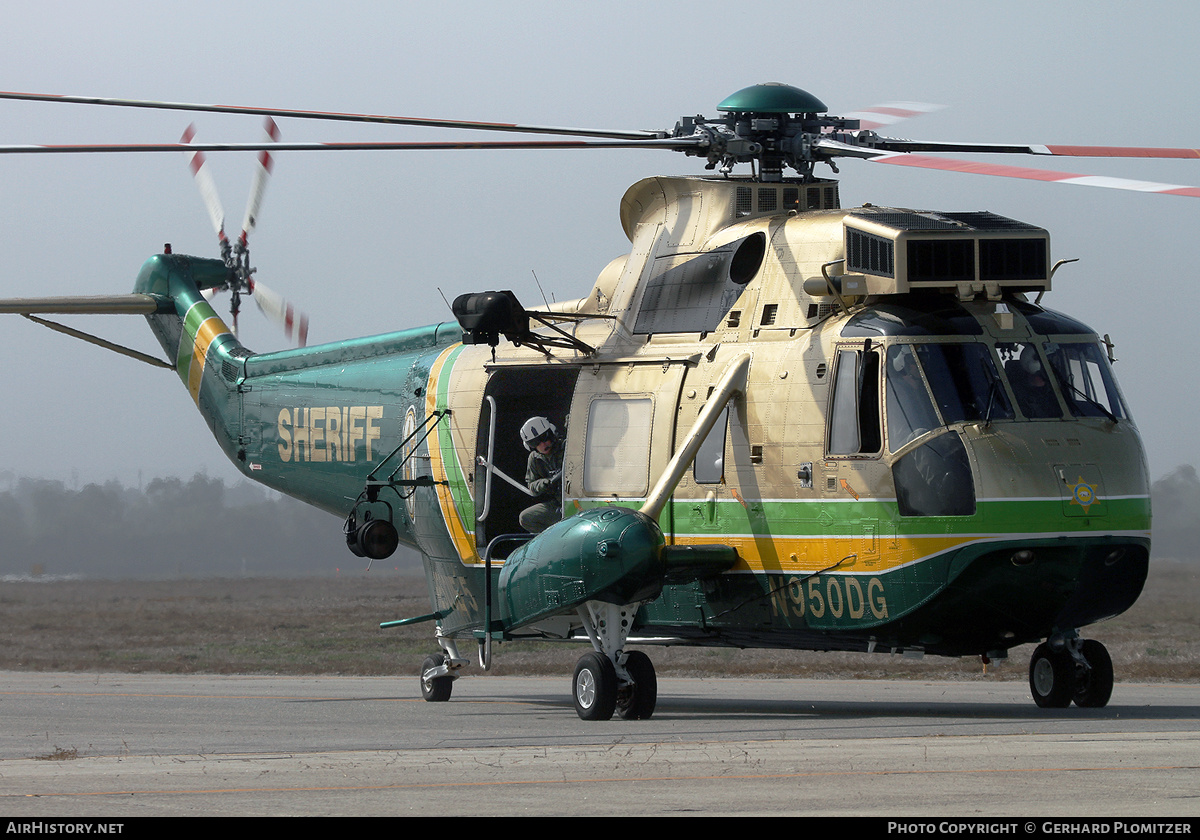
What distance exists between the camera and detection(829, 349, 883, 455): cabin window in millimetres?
13836

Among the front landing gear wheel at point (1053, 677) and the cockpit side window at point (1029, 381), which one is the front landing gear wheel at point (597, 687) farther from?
the cockpit side window at point (1029, 381)

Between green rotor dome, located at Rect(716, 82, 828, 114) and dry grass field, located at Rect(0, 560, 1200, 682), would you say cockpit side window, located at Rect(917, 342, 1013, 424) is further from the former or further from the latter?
dry grass field, located at Rect(0, 560, 1200, 682)

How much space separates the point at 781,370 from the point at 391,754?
5325 mm

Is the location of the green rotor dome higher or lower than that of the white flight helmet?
higher

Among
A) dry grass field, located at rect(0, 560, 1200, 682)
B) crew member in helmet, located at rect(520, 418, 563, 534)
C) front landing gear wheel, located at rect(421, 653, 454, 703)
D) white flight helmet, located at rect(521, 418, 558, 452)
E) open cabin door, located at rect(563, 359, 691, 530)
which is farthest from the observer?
dry grass field, located at rect(0, 560, 1200, 682)

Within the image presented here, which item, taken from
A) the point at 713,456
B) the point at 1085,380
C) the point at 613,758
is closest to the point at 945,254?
the point at 1085,380

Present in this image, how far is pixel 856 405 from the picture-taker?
1391 cm

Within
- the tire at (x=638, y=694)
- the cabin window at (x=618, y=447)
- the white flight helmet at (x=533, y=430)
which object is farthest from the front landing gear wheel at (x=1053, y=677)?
the white flight helmet at (x=533, y=430)

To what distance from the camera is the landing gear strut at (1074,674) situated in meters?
14.4

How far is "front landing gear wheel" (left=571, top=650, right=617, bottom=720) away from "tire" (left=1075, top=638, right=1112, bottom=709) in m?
4.26

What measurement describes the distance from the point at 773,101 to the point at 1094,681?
639 centimetres

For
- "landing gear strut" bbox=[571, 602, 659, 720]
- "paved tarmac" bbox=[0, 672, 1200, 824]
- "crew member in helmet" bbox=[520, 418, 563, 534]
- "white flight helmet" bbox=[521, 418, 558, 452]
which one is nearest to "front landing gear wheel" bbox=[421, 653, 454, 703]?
"paved tarmac" bbox=[0, 672, 1200, 824]

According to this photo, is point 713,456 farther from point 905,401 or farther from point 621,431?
point 905,401

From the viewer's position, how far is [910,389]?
13617 millimetres
